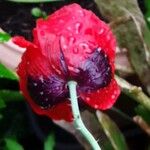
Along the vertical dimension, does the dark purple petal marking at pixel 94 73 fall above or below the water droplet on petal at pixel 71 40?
below

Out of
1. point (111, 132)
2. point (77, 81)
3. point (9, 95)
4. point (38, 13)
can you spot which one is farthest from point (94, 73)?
point (38, 13)

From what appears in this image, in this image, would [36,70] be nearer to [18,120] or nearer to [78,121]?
[78,121]

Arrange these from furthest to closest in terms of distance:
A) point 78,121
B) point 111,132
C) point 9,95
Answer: point 9,95
point 111,132
point 78,121

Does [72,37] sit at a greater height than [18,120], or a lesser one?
greater

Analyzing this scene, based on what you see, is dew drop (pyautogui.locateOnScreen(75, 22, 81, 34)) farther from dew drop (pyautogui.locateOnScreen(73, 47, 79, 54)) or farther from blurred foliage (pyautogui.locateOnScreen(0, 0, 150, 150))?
blurred foliage (pyautogui.locateOnScreen(0, 0, 150, 150))

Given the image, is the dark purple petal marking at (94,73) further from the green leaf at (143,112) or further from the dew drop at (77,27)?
the green leaf at (143,112)

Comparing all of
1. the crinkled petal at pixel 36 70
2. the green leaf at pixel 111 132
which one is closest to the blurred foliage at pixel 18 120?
the green leaf at pixel 111 132

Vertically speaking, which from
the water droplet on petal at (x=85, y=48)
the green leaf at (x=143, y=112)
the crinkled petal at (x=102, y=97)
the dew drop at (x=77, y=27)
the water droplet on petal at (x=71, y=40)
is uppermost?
the dew drop at (x=77, y=27)
